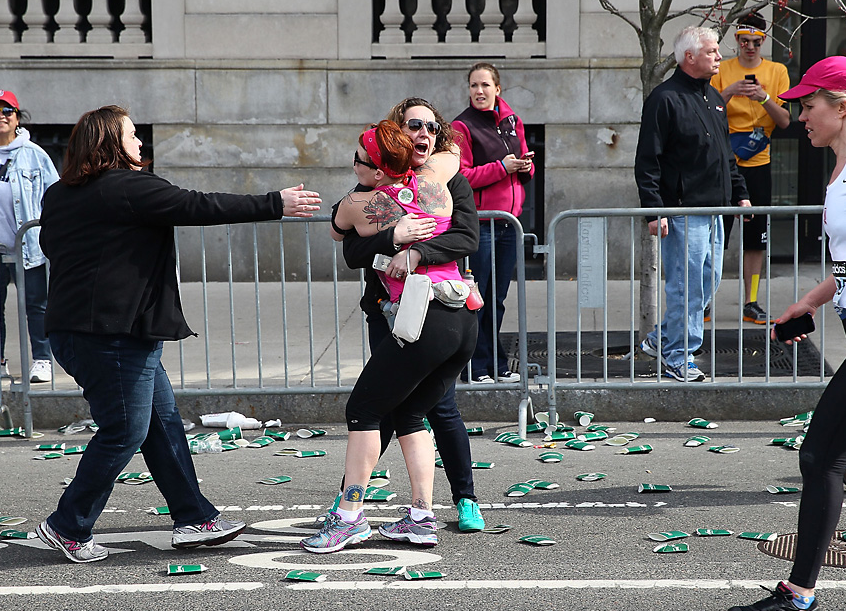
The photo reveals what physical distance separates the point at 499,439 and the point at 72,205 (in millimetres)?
3029

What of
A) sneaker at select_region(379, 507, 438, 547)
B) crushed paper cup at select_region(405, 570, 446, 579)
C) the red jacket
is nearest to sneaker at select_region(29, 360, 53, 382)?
the red jacket

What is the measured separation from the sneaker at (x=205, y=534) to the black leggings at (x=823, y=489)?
226 centimetres

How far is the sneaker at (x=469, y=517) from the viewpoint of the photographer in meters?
4.87

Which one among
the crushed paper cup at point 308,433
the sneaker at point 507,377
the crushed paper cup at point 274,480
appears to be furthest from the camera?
the sneaker at point 507,377

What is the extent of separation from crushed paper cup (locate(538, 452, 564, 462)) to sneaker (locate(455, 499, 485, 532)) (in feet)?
4.06

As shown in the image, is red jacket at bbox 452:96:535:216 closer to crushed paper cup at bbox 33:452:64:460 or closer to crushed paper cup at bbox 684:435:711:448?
crushed paper cup at bbox 684:435:711:448

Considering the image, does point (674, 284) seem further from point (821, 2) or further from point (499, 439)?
point (821, 2)

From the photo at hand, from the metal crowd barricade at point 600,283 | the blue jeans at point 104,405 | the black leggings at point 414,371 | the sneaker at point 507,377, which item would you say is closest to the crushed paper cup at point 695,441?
the metal crowd barricade at point 600,283

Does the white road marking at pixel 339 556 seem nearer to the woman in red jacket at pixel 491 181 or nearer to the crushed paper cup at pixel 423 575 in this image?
the crushed paper cup at pixel 423 575

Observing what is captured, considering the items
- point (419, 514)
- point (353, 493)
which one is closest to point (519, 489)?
point (419, 514)

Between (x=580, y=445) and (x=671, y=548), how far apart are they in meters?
1.82

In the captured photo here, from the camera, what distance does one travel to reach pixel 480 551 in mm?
4629

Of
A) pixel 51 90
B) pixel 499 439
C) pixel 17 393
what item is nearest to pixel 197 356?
pixel 17 393

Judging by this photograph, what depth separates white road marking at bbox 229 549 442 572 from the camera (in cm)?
447
